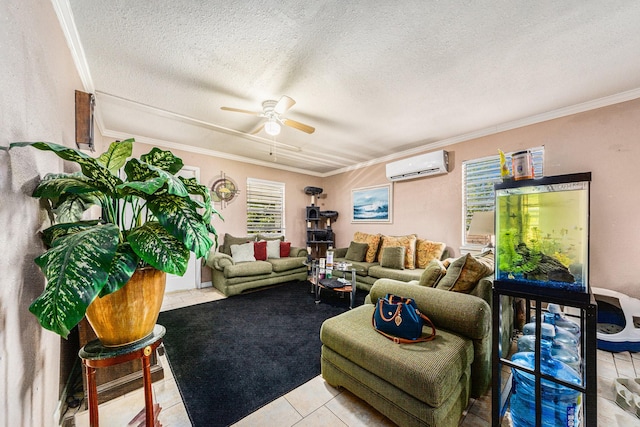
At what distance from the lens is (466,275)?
171cm

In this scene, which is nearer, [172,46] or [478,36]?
[478,36]

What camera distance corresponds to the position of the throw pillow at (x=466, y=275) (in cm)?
169

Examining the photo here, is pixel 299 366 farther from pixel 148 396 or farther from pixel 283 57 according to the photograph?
pixel 283 57

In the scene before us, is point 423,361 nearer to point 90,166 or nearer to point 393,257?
point 90,166

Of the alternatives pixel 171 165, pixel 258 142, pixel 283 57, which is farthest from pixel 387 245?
pixel 171 165

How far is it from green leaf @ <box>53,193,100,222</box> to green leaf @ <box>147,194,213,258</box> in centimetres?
42

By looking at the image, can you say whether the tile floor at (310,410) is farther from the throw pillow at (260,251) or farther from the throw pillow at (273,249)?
the throw pillow at (273,249)

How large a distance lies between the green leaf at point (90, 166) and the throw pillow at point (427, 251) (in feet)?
12.5

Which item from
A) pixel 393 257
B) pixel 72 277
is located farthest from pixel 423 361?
pixel 393 257

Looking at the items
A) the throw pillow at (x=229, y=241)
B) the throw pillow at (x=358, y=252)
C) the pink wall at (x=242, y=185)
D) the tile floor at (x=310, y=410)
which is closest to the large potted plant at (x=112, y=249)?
the tile floor at (x=310, y=410)

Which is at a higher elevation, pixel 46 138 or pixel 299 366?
pixel 46 138

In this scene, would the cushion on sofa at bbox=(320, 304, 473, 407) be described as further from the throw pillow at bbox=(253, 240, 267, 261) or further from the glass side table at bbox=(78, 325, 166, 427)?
the throw pillow at bbox=(253, 240, 267, 261)

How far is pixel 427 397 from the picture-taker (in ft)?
3.79

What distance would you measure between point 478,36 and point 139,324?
2.67 m
